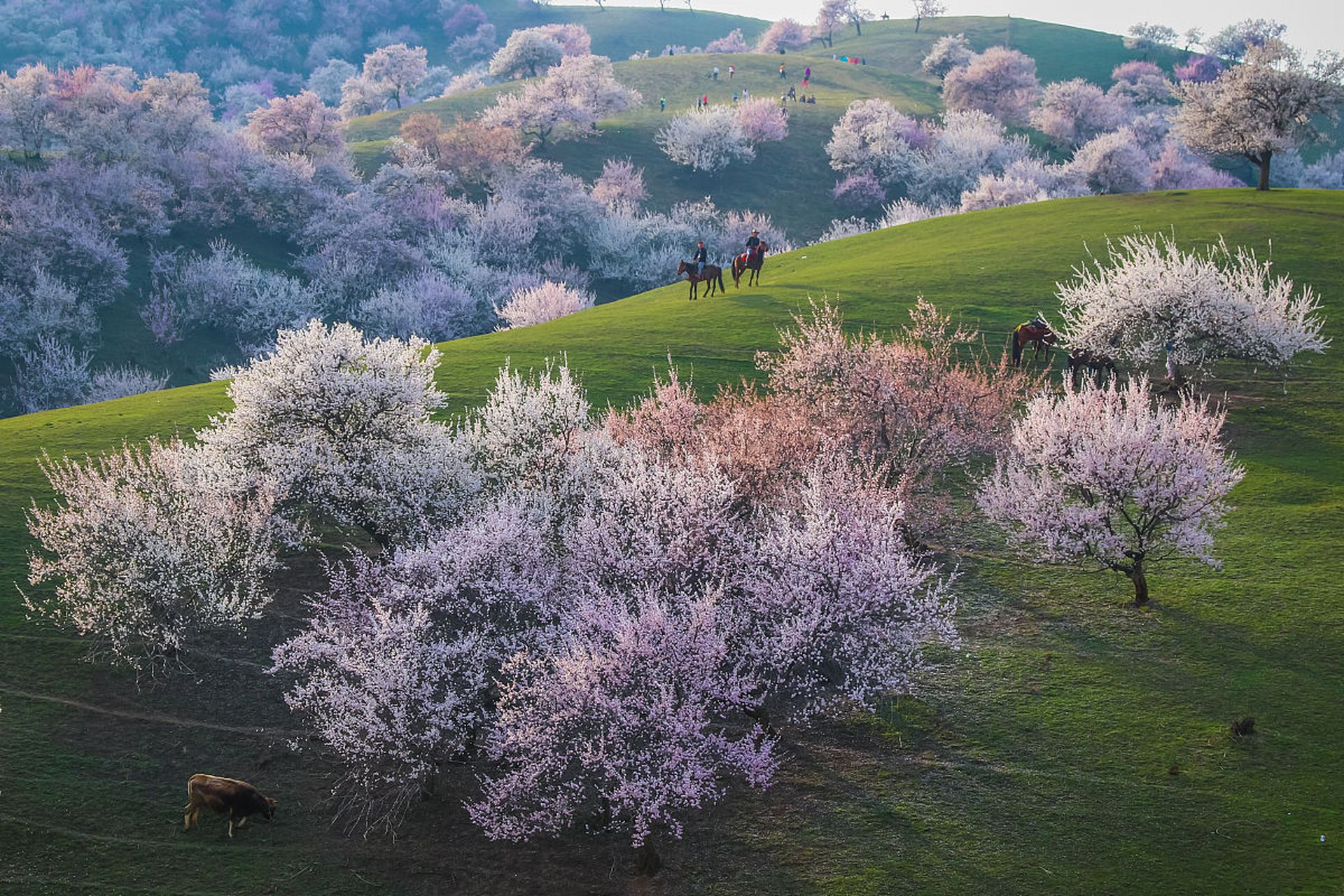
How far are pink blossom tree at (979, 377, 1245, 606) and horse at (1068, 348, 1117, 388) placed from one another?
12.0 metres

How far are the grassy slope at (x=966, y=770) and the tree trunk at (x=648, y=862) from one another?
0.21 metres

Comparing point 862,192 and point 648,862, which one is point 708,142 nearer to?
point 862,192

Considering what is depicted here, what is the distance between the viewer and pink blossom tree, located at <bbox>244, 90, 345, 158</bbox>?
328 ft

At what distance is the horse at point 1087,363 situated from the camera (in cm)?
3631

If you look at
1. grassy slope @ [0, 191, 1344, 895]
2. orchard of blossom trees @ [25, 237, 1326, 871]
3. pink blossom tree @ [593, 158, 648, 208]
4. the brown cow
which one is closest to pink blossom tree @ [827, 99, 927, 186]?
pink blossom tree @ [593, 158, 648, 208]

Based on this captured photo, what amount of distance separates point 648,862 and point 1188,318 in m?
28.0

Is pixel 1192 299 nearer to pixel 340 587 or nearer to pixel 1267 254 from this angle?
pixel 1267 254

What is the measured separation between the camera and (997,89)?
130375 millimetres

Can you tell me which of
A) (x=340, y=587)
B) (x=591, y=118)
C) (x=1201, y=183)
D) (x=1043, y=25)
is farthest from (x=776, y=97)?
(x=340, y=587)

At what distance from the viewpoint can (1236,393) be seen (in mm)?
36406

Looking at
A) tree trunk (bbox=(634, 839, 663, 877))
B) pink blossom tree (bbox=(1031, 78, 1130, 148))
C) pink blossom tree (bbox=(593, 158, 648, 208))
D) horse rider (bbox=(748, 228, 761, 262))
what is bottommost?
tree trunk (bbox=(634, 839, 663, 877))

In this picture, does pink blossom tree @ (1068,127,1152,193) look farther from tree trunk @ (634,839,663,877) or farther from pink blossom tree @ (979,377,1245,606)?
tree trunk @ (634,839,663,877)

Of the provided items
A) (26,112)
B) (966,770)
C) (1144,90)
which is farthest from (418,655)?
(1144,90)

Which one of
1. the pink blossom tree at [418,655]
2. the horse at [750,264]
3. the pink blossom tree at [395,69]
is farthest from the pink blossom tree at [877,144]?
the pink blossom tree at [418,655]
